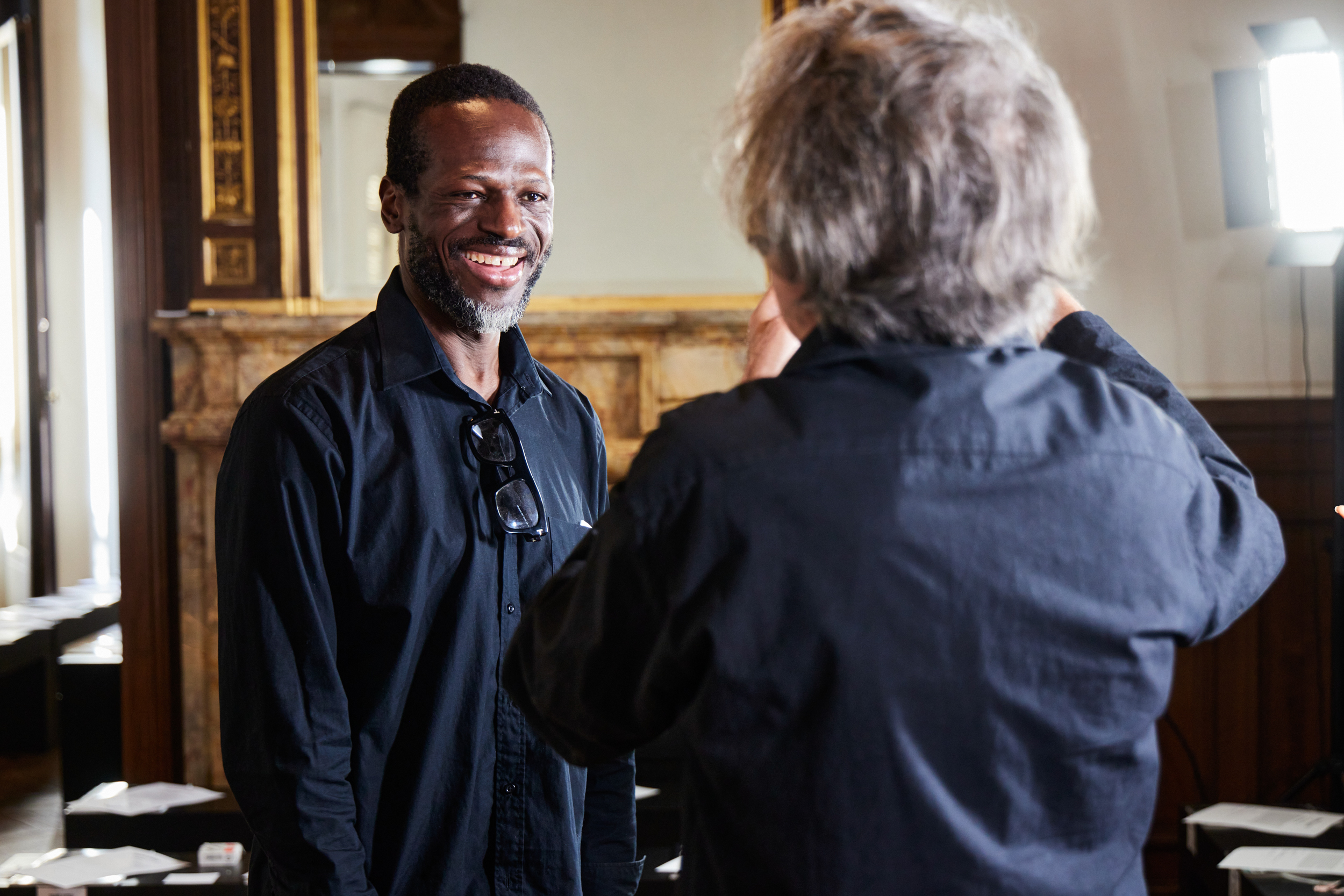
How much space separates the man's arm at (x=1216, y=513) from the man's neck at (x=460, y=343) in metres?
0.71

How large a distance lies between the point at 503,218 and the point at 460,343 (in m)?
0.16

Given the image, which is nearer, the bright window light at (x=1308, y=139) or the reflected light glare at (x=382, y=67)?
the bright window light at (x=1308, y=139)

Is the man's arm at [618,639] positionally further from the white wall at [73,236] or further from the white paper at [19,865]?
the white wall at [73,236]

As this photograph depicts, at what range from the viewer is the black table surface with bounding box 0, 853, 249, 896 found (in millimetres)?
2006

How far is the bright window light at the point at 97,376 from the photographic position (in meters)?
5.14

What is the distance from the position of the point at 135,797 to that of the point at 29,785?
6.53 feet

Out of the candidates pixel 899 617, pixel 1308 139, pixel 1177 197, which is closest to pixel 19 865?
pixel 899 617

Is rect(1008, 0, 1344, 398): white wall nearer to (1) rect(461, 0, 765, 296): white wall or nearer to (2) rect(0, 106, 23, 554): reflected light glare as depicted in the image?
(1) rect(461, 0, 765, 296): white wall

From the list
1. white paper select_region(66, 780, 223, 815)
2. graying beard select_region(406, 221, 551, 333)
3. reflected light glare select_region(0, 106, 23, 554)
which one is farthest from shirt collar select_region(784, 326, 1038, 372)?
reflected light glare select_region(0, 106, 23, 554)

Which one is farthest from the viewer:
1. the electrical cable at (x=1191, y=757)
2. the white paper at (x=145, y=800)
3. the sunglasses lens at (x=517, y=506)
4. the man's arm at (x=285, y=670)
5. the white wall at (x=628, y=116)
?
the white wall at (x=628, y=116)

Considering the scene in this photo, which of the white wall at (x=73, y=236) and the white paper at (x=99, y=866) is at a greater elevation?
the white wall at (x=73, y=236)

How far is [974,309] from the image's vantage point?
0.68m

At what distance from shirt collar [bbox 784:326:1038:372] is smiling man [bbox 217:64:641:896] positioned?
588 millimetres

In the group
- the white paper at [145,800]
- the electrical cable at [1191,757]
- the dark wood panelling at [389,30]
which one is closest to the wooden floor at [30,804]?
the white paper at [145,800]
